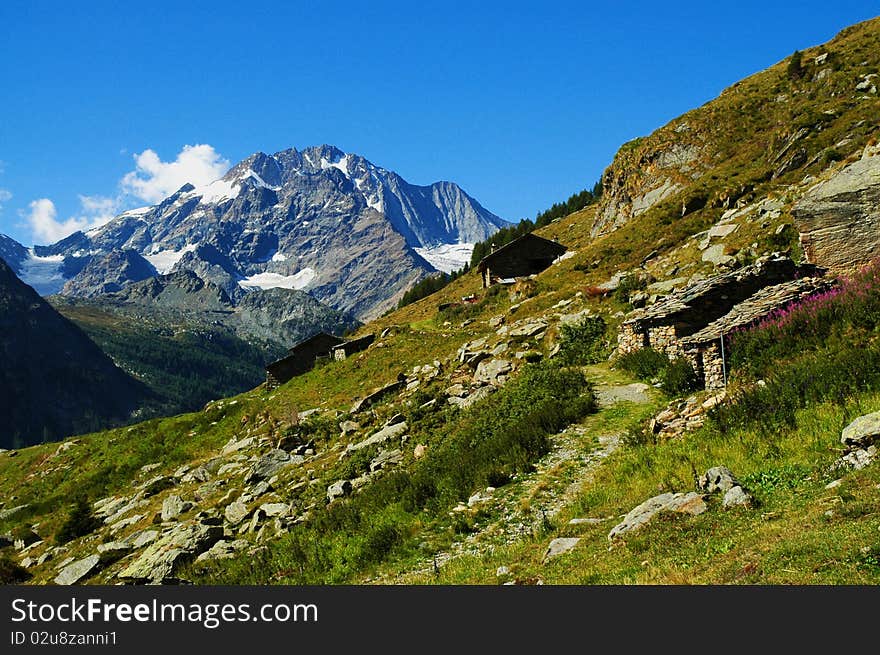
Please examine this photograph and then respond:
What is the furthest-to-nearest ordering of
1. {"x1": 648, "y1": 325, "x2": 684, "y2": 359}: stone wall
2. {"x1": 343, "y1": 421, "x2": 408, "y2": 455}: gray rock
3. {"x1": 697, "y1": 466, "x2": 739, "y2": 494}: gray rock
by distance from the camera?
{"x1": 343, "y1": 421, "x2": 408, "y2": 455}: gray rock → {"x1": 648, "y1": 325, "x2": 684, "y2": 359}: stone wall → {"x1": 697, "y1": 466, "x2": 739, "y2": 494}: gray rock

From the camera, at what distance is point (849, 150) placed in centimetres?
3203

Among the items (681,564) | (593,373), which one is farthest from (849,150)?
(681,564)

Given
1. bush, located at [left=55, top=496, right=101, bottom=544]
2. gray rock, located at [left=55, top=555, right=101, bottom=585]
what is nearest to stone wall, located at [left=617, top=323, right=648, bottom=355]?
gray rock, located at [left=55, top=555, right=101, bottom=585]

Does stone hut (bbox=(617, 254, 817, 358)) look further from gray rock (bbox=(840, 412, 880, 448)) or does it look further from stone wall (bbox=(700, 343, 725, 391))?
gray rock (bbox=(840, 412, 880, 448))

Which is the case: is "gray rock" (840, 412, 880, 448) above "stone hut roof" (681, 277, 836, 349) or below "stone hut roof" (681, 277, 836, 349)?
below

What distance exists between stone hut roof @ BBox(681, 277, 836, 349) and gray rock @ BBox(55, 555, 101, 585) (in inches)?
859

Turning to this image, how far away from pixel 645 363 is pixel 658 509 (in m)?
9.97

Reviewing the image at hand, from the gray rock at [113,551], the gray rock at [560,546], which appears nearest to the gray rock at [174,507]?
the gray rock at [113,551]

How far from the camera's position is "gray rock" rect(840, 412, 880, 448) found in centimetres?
925

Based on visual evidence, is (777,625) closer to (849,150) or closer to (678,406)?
(678,406)

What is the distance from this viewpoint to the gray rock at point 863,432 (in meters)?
9.25

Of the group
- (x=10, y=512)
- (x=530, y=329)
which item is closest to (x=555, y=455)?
(x=530, y=329)

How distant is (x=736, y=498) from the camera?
9211mm

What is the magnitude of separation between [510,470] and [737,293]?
34.3ft
